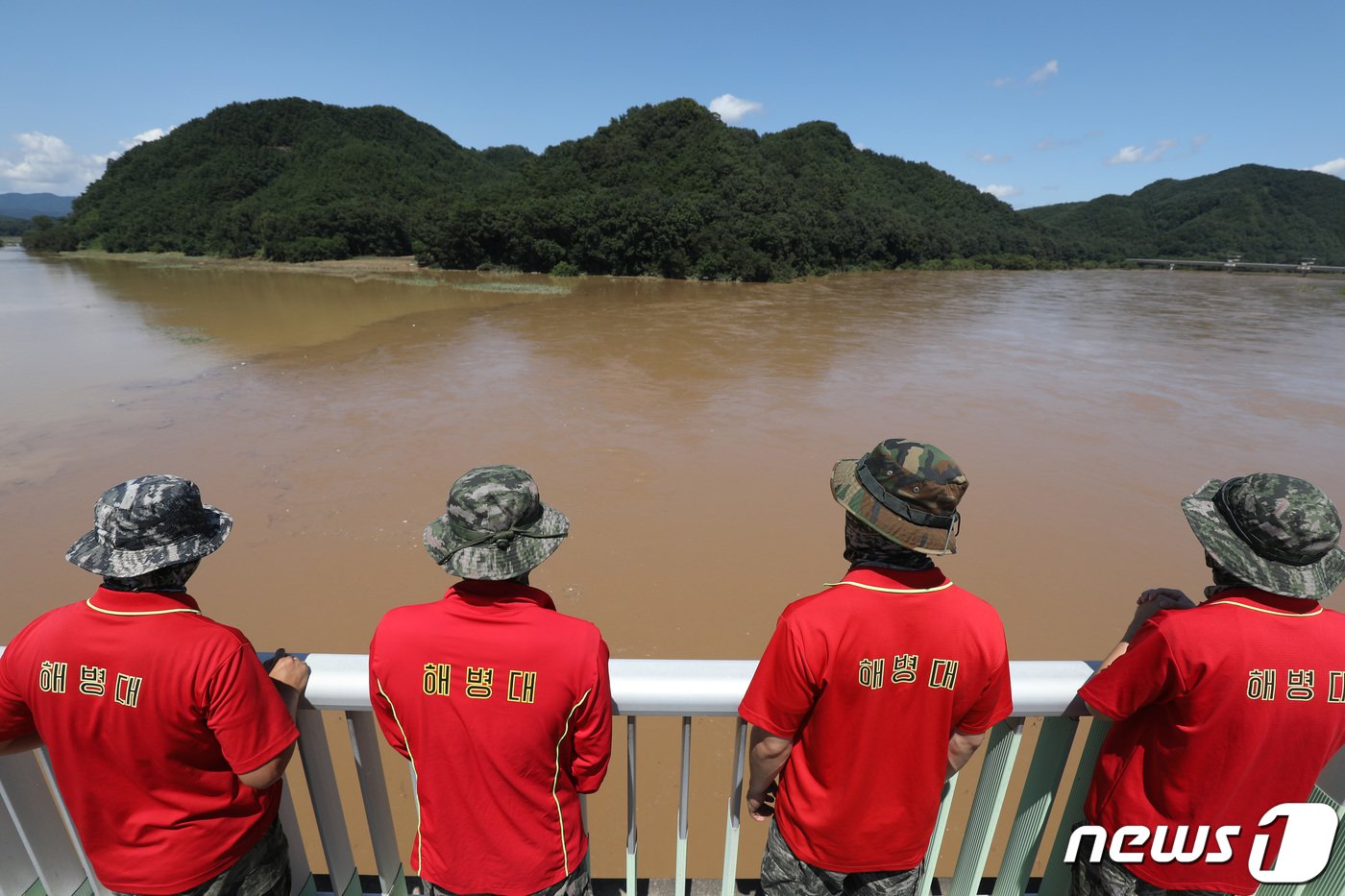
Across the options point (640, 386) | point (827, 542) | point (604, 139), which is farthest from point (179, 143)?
point (827, 542)

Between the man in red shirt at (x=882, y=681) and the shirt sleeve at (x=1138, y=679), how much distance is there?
0.74 ft

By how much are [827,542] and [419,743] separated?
5530mm

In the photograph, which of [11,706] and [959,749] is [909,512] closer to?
[959,749]

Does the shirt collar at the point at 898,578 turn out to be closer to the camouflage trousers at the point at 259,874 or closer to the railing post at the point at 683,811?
the railing post at the point at 683,811

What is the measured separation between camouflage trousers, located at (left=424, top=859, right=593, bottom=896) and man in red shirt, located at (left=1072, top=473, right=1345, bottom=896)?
1339 millimetres

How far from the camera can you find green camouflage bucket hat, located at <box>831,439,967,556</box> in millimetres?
1384

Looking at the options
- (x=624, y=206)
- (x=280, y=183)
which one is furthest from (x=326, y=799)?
(x=280, y=183)

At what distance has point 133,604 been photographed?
139cm

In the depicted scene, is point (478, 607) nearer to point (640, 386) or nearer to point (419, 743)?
point (419, 743)

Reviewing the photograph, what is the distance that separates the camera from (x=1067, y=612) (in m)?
5.43

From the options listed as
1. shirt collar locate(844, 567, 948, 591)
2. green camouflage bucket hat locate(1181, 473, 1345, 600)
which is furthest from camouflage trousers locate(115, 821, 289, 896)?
green camouflage bucket hat locate(1181, 473, 1345, 600)

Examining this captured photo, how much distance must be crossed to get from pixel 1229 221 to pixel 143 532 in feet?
407

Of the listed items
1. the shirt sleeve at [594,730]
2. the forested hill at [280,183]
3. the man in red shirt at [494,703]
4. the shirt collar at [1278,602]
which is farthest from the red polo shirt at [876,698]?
the forested hill at [280,183]

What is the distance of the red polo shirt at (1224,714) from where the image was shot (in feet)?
4.48
